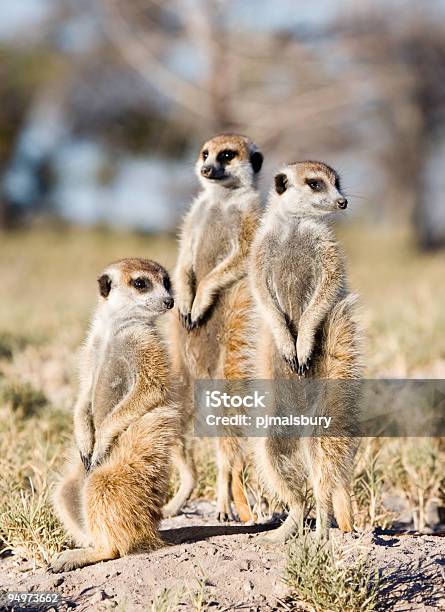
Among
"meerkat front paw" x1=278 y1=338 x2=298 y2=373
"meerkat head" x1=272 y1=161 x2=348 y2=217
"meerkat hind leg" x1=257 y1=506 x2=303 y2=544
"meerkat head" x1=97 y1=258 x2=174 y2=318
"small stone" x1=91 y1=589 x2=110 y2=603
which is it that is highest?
"meerkat head" x1=272 y1=161 x2=348 y2=217

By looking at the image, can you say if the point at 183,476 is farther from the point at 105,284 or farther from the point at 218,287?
the point at 105,284

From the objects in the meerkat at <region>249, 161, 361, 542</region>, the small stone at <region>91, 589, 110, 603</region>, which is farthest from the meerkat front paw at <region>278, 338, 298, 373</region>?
the small stone at <region>91, 589, 110, 603</region>

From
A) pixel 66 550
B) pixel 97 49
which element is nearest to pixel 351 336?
pixel 66 550

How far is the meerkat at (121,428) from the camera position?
2.45 metres

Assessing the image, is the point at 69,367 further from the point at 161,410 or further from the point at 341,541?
the point at 341,541

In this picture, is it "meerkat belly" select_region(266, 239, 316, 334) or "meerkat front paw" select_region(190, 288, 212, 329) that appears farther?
"meerkat front paw" select_region(190, 288, 212, 329)

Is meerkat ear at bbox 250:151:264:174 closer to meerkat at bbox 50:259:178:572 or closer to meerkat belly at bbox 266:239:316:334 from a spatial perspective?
meerkat belly at bbox 266:239:316:334

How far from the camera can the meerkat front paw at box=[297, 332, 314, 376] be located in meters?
2.69

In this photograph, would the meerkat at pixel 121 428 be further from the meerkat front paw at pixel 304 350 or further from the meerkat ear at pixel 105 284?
the meerkat front paw at pixel 304 350

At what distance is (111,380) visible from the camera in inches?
104

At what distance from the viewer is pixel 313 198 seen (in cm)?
287

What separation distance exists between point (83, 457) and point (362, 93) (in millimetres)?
11917

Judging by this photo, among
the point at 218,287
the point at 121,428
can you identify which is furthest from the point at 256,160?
the point at 121,428

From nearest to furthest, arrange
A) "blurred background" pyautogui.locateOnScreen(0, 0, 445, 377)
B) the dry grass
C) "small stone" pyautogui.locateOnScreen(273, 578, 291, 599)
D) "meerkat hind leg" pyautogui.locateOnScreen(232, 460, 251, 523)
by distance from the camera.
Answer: "small stone" pyautogui.locateOnScreen(273, 578, 291, 599) → the dry grass → "meerkat hind leg" pyautogui.locateOnScreen(232, 460, 251, 523) → "blurred background" pyautogui.locateOnScreen(0, 0, 445, 377)
